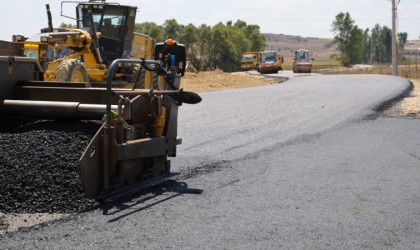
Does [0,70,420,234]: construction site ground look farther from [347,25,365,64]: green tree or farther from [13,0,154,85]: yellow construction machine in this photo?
[347,25,365,64]: green tree

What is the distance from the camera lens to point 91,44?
48.3 ft

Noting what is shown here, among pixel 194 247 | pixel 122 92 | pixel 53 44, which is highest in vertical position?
pixel 53 44

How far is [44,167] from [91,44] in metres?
8.74

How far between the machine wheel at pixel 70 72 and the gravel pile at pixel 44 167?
3.66 m

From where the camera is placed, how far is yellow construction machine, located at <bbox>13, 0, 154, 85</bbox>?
1294cm

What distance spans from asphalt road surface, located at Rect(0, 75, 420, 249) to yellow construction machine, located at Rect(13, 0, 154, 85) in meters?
2.87

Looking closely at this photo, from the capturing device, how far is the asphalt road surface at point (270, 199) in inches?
200

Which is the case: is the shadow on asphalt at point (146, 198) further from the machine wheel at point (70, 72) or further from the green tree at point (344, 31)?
the green tree at point (344, 31)

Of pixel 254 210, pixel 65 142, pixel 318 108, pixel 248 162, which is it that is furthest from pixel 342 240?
pixel 318 108

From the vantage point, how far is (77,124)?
723 centimetres

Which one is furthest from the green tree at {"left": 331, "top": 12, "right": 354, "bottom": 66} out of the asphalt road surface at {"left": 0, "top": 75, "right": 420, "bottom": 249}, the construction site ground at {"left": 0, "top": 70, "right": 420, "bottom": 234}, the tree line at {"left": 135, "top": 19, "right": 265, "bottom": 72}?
the asphalt road surface at {"left": 0, "top": 75, "right": 420, "bottom": 249}

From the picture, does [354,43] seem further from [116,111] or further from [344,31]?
[116,111]

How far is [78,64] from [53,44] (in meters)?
2.31

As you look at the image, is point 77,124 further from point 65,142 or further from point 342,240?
point 342,240
